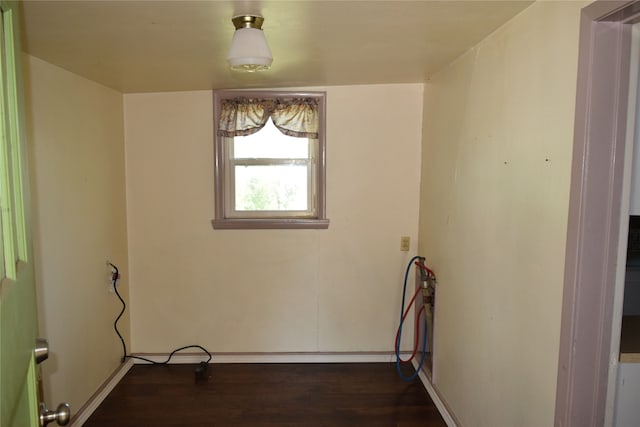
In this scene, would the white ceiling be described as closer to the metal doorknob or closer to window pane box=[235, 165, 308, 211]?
window pane box=[235, 165, 308, 211]

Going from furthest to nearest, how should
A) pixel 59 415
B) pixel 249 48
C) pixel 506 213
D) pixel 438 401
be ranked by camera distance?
pixel 438 401 < pixel 506 213 < pixel 249 48 < pixel 59 415

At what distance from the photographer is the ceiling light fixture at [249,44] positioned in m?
1.64

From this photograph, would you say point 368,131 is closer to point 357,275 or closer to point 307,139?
point 307,139

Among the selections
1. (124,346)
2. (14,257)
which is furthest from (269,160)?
(14,257)

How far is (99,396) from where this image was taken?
2824 millimetres

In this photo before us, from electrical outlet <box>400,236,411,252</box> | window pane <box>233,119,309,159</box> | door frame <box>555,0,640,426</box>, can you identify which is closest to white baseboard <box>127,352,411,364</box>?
electrical outlet <box>400,236,411,252</box>

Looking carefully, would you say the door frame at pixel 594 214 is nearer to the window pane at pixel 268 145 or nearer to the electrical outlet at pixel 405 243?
the electrical outlet at pixel 405 243

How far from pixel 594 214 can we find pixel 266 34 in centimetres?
145

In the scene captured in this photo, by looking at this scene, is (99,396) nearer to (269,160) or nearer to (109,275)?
(109,275)

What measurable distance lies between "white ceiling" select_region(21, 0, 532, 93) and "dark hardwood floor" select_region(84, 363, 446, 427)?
208 centimetres

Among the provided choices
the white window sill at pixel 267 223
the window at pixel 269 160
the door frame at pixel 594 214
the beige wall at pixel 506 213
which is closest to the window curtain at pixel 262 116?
the window at pixel 269 160

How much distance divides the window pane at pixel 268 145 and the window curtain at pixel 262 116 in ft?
0.26

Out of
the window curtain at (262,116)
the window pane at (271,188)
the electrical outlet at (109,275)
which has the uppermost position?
the window curtain at (262,116)

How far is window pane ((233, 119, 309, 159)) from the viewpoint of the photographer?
129 inches
